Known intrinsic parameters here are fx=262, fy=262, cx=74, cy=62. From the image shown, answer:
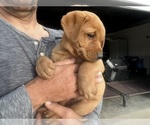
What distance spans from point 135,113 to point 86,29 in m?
1.60

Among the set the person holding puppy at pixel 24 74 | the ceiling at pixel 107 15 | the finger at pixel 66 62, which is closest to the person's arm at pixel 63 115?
the person holding puppy at pixel 24 74

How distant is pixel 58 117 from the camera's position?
2.20 feet

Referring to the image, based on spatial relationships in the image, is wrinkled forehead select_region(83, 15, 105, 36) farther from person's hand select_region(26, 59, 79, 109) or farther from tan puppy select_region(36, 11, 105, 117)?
person's hand select_region(26, 59, 79, 109)

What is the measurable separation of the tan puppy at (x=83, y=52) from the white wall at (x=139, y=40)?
129 centimetres

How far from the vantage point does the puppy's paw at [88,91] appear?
0.63 m

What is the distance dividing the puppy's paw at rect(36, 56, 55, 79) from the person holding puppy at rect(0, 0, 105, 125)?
0.01 meters

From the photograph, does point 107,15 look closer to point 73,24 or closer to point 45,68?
point 73,24

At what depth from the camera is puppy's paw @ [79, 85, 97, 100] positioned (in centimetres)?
63

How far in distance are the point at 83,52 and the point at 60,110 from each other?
156 millimetres

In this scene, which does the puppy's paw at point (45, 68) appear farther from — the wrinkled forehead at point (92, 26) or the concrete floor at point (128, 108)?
the concrete floor at point (128, 108)

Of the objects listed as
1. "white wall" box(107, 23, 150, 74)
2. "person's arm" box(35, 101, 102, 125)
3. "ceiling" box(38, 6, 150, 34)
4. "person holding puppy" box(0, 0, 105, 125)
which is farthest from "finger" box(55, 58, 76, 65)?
"white wall" box(107, 23, 150, 74)

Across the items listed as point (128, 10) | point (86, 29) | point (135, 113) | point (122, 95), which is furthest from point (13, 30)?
point (122, 95)

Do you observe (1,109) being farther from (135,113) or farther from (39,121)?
(135,113)

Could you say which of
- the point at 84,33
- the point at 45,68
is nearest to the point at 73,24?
the point at 84,33
